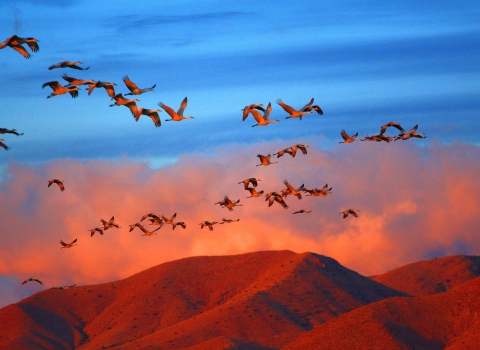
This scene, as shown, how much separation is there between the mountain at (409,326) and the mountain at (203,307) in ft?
47.5

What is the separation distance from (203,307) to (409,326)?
64.9 meters

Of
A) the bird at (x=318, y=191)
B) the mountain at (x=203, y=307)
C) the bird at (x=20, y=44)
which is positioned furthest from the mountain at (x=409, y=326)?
the bird at (x=20, y=44)

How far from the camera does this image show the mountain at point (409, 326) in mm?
119688

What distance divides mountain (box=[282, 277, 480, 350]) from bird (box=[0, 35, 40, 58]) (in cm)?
7845

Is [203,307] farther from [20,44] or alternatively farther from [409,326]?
[20,44]

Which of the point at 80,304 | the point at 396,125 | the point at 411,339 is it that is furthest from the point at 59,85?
the point at 80,304

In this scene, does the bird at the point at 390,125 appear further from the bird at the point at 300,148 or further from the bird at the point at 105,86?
the bird at the point at 105,86

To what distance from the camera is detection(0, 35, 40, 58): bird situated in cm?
4609

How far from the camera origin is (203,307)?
18525 cm

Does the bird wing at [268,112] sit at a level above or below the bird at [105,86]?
below

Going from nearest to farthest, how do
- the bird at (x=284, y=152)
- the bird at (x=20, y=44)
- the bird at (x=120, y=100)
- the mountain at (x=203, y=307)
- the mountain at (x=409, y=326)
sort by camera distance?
the bird at (x=20, y=44) → the bird at (x=120, y=100) → the bird at (x=284, y=152) → the mountain at (x=409, y=326) → the mountain at (x=203, y=307)

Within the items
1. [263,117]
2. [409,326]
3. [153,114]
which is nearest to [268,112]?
[263,117]

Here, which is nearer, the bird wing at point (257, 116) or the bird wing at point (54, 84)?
the bird wing at point (54, 84)

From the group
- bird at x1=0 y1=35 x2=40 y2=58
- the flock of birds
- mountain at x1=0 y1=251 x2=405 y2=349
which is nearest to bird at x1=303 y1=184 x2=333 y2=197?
the flock of birds
